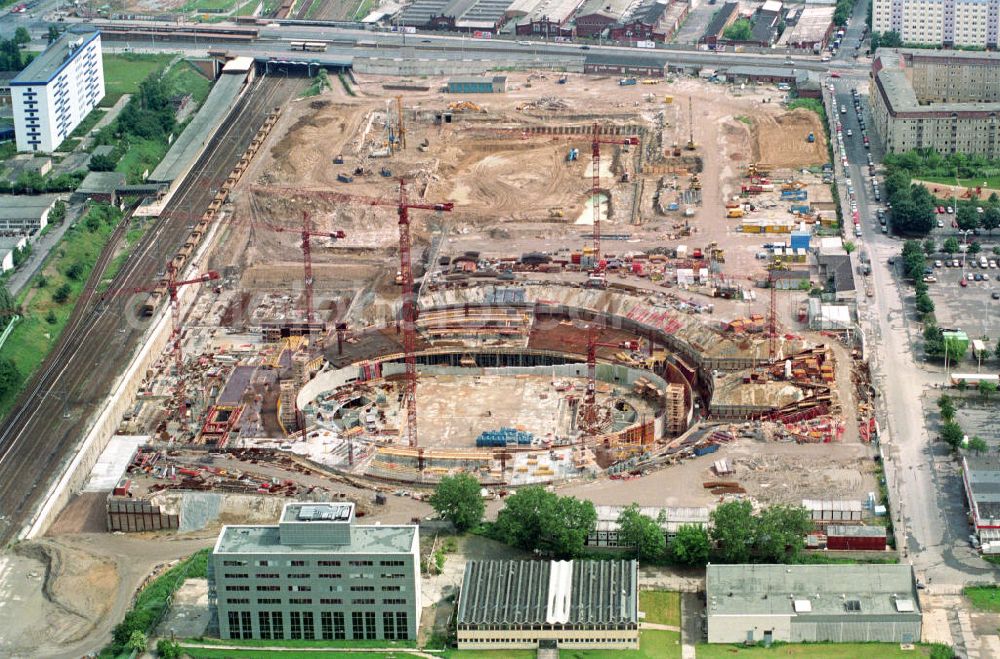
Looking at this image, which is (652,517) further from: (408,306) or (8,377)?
(8,377)

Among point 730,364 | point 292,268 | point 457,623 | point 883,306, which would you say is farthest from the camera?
point 292,268

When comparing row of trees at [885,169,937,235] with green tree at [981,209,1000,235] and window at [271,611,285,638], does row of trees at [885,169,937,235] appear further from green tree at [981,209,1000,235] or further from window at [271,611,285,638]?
window at [271,611,285,638]

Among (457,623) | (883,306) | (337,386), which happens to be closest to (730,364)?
(883,306)

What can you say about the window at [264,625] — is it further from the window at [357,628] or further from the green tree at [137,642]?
the green tree at [137,642]

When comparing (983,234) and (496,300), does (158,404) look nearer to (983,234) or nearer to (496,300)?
(496,300)

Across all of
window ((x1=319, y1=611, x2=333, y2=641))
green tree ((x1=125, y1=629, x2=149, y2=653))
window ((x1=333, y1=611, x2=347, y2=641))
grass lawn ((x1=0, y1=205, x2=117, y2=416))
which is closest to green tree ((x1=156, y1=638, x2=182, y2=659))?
green tree ((x1=125, y1=629, x2=149, y2=653))

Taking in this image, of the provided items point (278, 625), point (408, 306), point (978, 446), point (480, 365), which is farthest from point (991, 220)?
point (278, 625)
